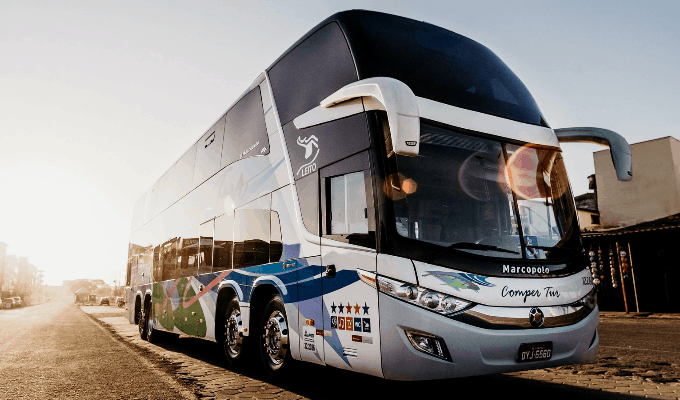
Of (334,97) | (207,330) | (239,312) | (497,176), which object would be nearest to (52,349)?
(207,330)

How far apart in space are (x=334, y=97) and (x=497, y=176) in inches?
74.9

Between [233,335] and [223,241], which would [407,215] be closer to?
[233,335]

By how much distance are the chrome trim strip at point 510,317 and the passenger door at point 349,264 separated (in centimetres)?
85

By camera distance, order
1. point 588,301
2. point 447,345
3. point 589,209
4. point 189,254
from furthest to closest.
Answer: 1. point 589,209
2. point 189,254
3. point 588,301
4. point 447,345

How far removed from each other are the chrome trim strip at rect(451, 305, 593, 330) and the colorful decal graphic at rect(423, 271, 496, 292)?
0.19m

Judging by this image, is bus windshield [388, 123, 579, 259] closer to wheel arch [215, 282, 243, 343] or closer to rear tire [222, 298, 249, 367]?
rear tire [222, 298, 249, 367]

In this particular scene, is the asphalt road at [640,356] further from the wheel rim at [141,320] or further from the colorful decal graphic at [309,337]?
the wheel rim at [141,320]

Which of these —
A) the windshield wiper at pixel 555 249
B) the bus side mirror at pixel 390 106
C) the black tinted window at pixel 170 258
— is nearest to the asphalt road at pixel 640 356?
the windshield wiper at pixel 555 249

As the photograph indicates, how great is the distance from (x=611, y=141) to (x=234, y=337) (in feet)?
19.5

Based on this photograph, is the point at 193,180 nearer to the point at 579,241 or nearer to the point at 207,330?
the point at 207,330

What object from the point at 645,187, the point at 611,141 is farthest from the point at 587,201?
the point at 611,141

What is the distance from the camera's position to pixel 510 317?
13.9 feet

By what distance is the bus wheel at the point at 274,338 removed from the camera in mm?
5832

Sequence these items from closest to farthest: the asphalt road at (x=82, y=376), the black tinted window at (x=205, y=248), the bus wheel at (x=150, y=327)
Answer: the asphalt road at (x=82, y=376), the black tinted window at (x=205, y=248), the bus wheel at (x=150, y=327)
